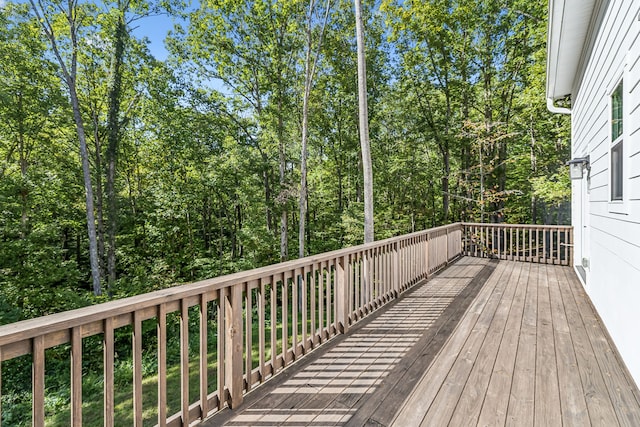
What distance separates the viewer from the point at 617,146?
9.36ft

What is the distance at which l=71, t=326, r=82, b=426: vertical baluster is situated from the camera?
4.38 feet

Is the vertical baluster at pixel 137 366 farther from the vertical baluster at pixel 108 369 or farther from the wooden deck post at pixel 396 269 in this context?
the wooden deck post at pixel 396 269

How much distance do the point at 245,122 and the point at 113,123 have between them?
464 centimetres

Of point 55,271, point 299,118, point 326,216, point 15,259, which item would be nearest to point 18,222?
point 15,259

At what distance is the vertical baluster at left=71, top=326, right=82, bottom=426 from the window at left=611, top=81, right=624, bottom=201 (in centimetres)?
384

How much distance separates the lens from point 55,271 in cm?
1009

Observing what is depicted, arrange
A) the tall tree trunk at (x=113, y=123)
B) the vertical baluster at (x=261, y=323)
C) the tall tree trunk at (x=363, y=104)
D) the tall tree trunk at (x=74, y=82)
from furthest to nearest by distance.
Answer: the tall tree trunk at (x=113, y=123)
the tall tree trunk at (x=74, y=82)
the tall tree trunk at (x=363, y=104)
the vertical baluster at (x=261, y=323)

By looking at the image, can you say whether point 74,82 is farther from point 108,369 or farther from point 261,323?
point 108,369

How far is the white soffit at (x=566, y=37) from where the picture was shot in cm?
342

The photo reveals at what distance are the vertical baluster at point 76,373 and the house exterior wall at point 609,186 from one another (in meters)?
3.31

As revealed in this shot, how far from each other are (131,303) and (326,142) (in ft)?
43.1

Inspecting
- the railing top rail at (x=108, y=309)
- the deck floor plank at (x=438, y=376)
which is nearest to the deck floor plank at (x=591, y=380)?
the deck floor plank at (x=438, y=376)

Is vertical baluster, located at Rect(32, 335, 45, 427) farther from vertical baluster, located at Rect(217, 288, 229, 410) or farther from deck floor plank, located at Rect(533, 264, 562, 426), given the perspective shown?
deck floor plank, located at Rect(533, 264, 562, 426)

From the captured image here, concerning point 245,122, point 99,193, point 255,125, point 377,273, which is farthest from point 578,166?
point 99,193
